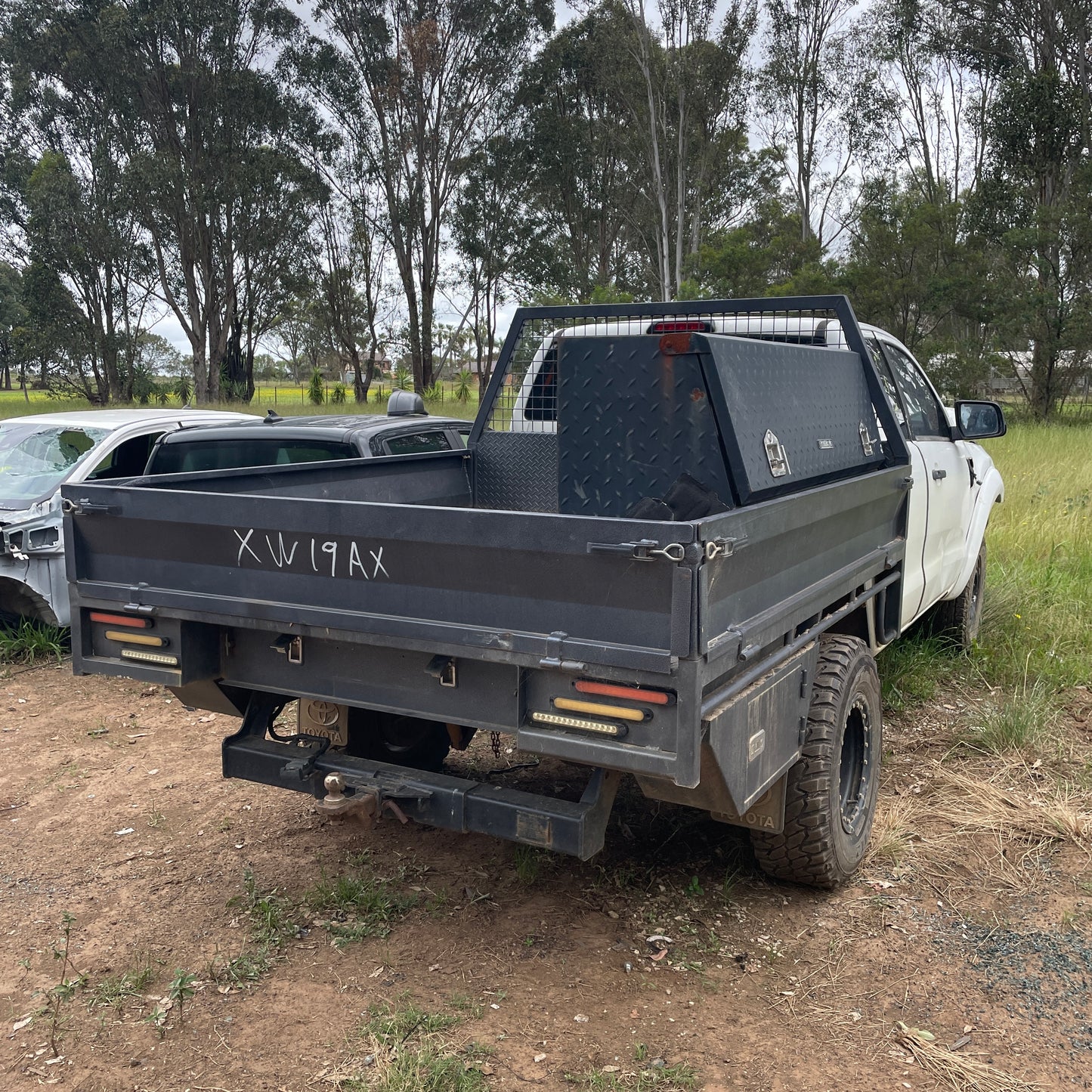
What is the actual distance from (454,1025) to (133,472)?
5696 millimetres

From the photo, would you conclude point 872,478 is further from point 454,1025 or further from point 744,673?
point 454,1025

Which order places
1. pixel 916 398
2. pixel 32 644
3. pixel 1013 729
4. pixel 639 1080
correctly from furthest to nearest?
pixel 32 644 < pixel 916 398 < pixel 1013 729 < pixel 639 1080

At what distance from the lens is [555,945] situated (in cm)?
337

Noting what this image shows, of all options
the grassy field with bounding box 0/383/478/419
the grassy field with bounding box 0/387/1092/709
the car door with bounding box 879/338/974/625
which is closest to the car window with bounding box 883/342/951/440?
the car door with bounding box 879/338/974/625

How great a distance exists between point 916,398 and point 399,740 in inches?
131

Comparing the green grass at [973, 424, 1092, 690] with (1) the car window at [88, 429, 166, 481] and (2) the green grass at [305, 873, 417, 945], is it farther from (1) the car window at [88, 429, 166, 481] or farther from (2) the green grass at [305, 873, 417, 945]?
(1) the car window at [88, 429, 166, 481]

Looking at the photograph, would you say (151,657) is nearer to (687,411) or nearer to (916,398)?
(687,411)

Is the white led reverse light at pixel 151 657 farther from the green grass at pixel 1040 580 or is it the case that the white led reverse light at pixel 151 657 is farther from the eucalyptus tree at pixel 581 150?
the eucalyptus tree at pixel 581 150

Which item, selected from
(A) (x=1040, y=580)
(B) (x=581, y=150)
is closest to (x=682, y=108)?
(B) (x=581, y=150)

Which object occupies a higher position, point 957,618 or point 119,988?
point 957,618

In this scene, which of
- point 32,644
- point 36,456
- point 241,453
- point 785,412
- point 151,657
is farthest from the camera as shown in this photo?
point 36,456

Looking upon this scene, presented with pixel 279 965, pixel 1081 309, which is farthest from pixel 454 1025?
pixel 1081 309

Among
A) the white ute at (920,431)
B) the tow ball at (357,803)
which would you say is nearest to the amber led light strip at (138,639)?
the tow ball at (357,803)

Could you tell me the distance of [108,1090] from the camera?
2.73m
